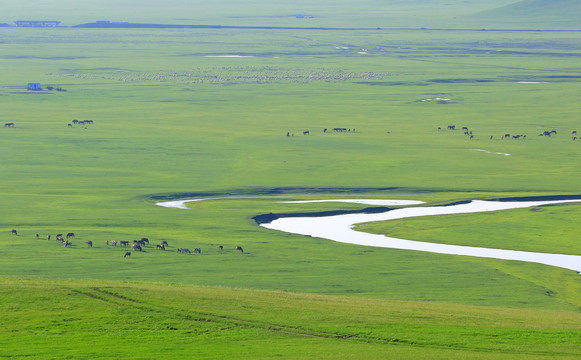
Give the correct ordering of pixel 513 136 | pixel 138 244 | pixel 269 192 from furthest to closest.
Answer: pixel 513 136 → pixel 269 192 → pixel 138 244

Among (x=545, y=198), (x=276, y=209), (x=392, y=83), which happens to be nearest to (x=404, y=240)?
(x=276, y=209)

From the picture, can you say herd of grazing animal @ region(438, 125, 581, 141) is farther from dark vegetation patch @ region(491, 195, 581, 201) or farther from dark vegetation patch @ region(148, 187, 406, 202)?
dark vegetation patch @ region(148, 187, 406, 202)

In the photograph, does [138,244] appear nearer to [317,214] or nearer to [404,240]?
[317,214]

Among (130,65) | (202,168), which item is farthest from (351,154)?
(130,65)

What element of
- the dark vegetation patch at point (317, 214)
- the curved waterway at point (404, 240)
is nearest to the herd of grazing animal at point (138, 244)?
the curved waterway at point (404, 240)

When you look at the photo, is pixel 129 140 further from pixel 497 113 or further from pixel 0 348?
pixel 0 348

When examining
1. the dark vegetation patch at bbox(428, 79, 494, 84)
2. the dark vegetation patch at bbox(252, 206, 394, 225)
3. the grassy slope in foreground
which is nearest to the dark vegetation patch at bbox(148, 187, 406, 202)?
the dark vegetation patch at bbox(252, 206, 394, 225)

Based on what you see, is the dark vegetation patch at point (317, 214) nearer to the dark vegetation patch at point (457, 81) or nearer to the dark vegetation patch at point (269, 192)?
the dark vegetation patch at point (269, 192)
